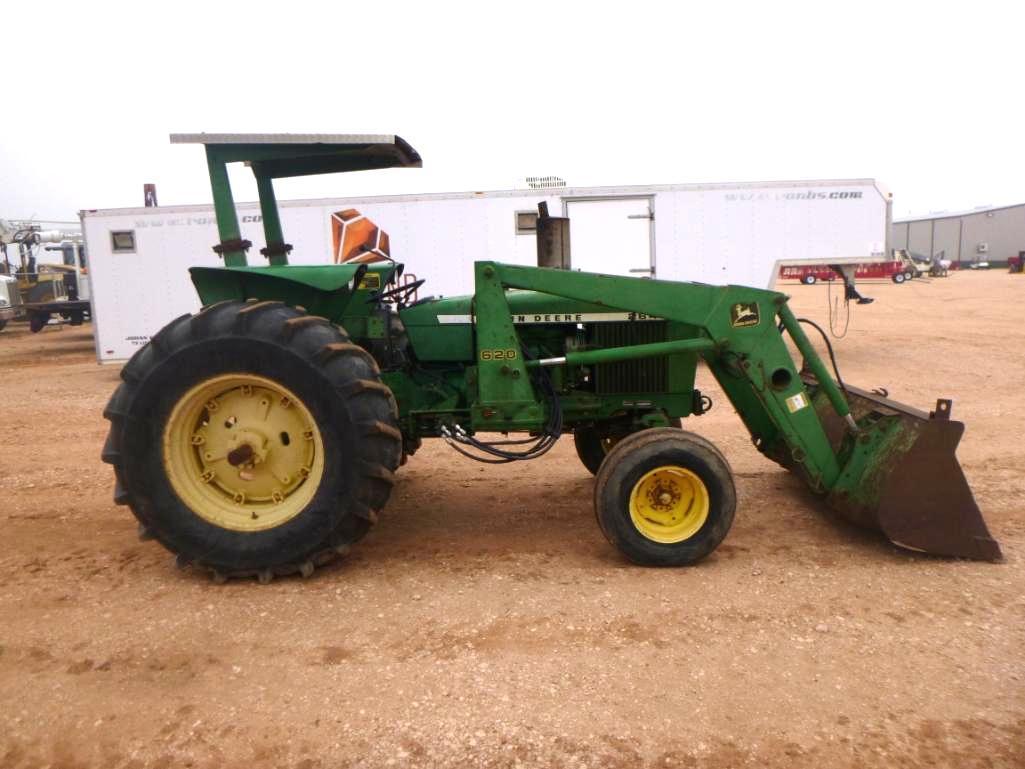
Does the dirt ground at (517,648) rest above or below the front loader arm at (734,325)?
below

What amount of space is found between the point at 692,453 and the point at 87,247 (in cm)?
1090

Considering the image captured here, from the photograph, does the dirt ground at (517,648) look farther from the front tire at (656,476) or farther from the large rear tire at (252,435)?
the large rear tire at (252,435)

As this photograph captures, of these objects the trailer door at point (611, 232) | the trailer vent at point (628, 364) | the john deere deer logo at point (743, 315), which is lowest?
the trailer vent at point (628, 364)

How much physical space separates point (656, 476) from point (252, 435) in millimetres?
2093

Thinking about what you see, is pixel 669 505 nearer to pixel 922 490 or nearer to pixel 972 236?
pixel 922 490

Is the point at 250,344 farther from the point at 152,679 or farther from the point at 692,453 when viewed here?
the point at 692,453

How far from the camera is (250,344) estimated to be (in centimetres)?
356

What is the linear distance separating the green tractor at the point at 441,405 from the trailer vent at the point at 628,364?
0.01 meters

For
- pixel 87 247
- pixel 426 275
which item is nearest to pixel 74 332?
pixel 87 247

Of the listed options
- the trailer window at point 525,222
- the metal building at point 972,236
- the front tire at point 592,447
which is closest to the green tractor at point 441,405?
the front tire at point 592,447

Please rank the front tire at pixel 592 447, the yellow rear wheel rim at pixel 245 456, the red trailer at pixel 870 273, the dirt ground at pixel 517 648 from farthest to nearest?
the red trailer at pixel 870 273 → the front tire at pixel 592 447 → the yellow rear wheel rim at pixel 245 456 → the dirt ground at pixel 517 648

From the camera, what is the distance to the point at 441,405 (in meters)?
4.30

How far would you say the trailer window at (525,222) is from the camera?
36.4 feet

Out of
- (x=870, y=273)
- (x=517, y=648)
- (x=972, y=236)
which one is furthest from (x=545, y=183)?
(x=972, y=236)
